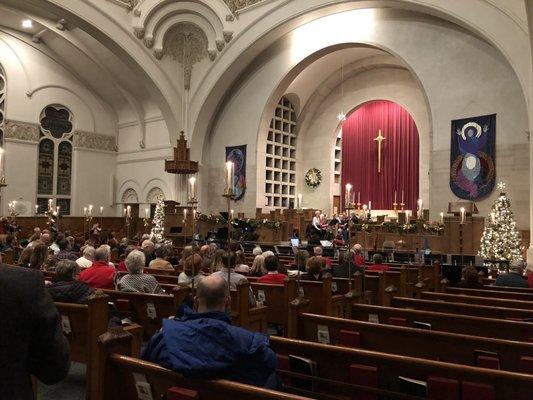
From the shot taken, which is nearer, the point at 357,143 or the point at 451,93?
the point at 451,93

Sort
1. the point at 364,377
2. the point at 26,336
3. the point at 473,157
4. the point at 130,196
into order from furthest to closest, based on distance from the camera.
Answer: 1. the point at 130,196
2. the point at 473,157
3. the point at 364,377
4. the point at 26,336

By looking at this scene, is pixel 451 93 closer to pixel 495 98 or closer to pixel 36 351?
pixel 495 98

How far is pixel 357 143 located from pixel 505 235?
1040 cm

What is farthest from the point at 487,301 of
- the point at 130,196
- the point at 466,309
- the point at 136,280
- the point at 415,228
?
the point at 130,196

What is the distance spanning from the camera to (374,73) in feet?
60.5

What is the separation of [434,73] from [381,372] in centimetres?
1231

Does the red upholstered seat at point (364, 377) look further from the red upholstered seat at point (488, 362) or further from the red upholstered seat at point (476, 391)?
the red upholstered seat at point (488, 362)

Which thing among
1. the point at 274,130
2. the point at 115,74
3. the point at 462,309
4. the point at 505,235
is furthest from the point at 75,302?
the point at 115,74

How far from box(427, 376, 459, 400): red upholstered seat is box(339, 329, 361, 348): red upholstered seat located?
0.99m

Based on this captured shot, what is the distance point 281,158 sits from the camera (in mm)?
18672

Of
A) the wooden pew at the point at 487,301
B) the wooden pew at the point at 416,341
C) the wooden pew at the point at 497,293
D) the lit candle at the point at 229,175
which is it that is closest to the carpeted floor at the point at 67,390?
the wooden pew at the point at 416,341

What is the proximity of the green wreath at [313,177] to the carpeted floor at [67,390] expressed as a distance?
1588 centimetres

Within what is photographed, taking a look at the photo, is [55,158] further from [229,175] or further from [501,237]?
[229,175]

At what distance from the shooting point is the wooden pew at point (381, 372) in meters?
2.25
